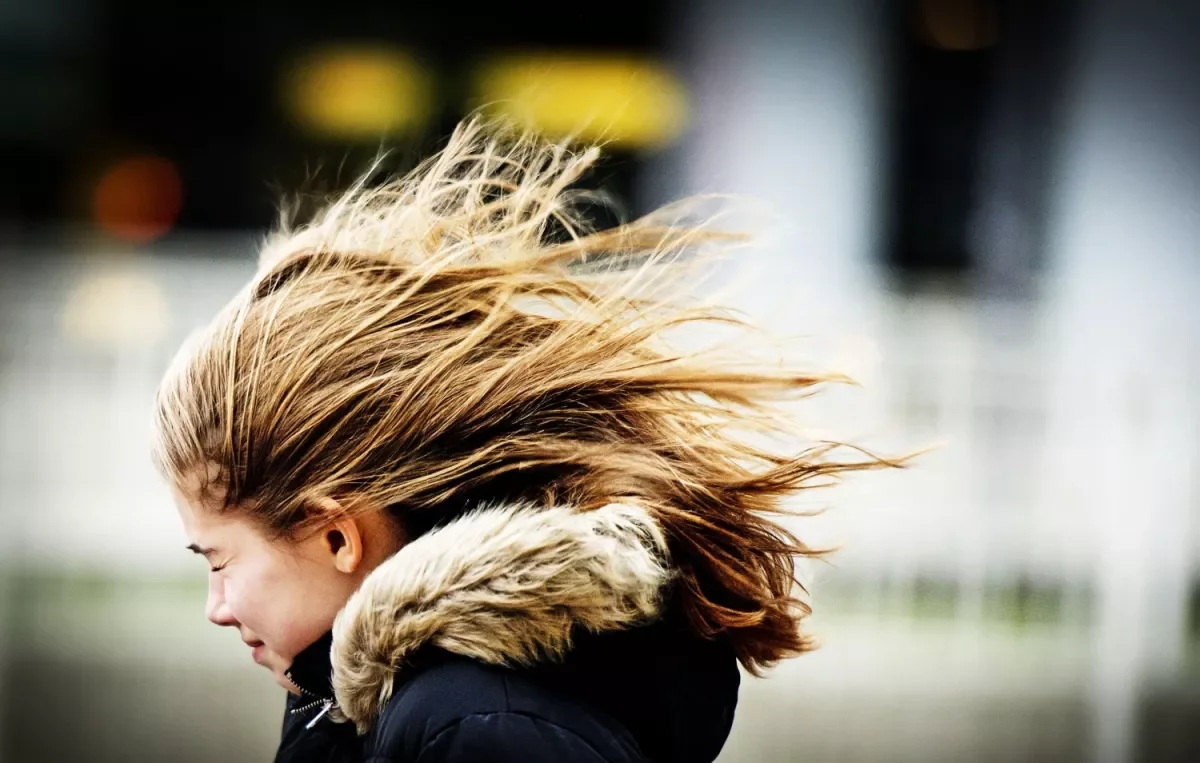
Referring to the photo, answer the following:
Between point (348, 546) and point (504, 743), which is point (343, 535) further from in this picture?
point (504, 743)

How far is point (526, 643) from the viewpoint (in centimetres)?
121

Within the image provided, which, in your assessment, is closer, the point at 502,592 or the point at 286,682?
the point at 502,592

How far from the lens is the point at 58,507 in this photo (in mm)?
4719

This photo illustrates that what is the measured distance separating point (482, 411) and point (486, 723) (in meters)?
0.32

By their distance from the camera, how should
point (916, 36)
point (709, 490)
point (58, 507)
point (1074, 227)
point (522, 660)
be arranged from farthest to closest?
point (916, 36) < point (1074, 227) < point (58, 507) < point (709, 490) < point (522, 660)

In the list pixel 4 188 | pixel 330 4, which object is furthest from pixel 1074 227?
pixel 4 188

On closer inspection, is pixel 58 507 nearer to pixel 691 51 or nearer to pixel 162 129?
pixel 162 129

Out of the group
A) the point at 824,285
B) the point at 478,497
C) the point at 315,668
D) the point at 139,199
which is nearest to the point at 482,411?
the point at 478,497

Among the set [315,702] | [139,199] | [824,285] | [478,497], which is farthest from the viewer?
[139,199]

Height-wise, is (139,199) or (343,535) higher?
(139,199)

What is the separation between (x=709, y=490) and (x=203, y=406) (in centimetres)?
50

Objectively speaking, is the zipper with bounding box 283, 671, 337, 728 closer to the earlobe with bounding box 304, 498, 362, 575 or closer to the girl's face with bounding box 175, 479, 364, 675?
the girl's face with bounding box 175, 479, 364, 675

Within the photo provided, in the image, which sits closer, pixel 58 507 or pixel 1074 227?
pixel 58 507

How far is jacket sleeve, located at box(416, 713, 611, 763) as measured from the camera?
1.11 m
